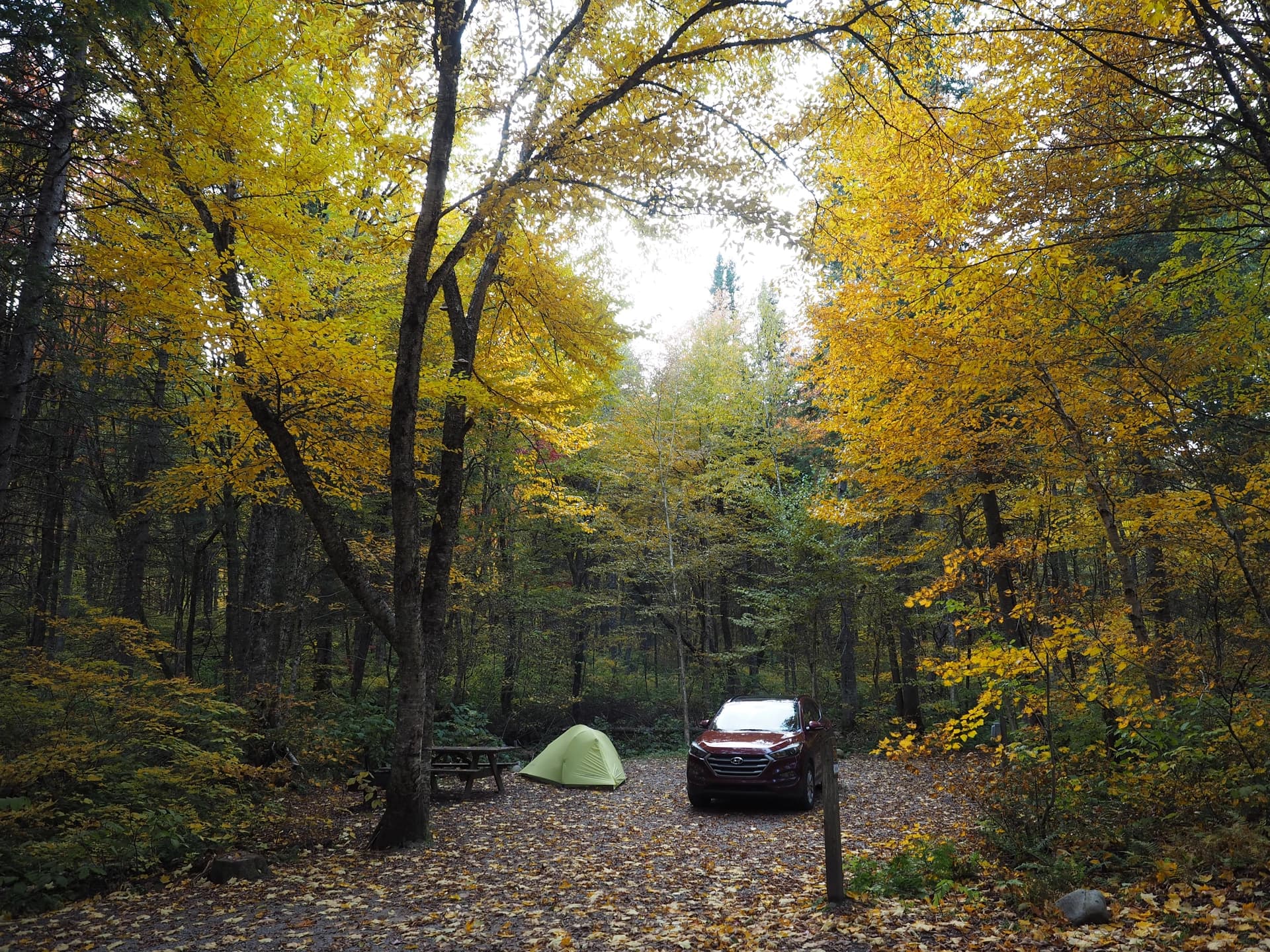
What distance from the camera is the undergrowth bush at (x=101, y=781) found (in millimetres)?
5590

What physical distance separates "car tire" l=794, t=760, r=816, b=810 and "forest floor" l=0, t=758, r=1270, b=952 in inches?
27.2

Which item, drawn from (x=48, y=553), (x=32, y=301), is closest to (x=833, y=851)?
(x=32, y=301)

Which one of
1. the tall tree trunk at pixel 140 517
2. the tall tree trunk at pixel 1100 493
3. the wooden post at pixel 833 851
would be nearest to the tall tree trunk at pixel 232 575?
the tall tree trunk at pixel 140 517

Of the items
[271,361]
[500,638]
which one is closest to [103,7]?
[271,361]

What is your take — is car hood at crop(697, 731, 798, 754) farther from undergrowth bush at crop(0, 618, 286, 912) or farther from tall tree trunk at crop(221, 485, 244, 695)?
tall tree trunk at crop(221, 485, 244, 695)

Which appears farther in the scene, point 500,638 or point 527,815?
point 500,638

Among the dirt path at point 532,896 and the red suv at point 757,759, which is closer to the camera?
the dirt path at point 532,896

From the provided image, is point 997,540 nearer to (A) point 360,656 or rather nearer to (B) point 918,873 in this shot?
(B) point 918,873

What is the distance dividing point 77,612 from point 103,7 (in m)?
16.8

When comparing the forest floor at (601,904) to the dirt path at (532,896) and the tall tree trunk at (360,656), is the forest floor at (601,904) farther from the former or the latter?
the tall tree trunk at (360,656)

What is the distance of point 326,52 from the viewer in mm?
7543

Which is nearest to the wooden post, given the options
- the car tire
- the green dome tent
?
the car tire

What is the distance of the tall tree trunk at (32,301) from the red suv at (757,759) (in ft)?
28.1

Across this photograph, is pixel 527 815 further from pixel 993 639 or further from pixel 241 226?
pixel 241 226
